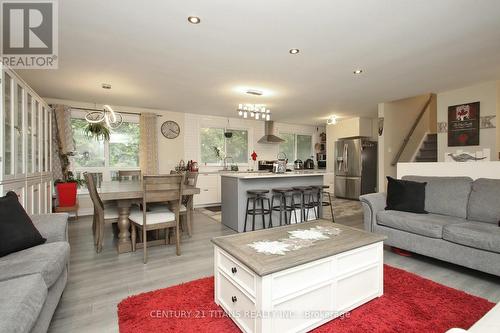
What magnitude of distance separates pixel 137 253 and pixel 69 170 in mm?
3291

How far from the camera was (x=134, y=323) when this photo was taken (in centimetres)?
167

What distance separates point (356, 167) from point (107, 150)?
655 centimetres

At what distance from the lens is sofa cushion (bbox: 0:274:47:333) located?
100cm

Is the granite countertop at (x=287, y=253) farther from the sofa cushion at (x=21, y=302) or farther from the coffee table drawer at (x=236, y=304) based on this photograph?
the sofa cushion at (x=21, y=302)

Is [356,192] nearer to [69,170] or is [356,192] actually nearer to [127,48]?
[127,48]

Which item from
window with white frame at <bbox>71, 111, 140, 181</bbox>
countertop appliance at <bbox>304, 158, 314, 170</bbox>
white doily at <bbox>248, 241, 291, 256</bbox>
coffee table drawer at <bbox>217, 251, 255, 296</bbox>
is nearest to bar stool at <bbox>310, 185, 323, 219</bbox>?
white doily at <bbox>248, 241, 291, 256</bbox>

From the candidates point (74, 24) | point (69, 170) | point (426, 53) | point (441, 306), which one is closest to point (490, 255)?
point (441, 306)

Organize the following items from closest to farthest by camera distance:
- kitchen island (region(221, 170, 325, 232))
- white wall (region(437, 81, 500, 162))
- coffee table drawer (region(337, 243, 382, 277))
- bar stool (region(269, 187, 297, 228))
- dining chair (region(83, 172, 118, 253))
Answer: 1. coffee table drawer (region(337, 243, 382, 277))
2. dining chair (region(83, 172, 118, 253))
3. kitchen island (region(221, 170, 325, 232))
4. bar stool (region(269, 187, 297, 228))
5. white wall (region(437, 81, 500, 162))

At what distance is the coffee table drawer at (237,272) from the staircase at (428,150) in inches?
253

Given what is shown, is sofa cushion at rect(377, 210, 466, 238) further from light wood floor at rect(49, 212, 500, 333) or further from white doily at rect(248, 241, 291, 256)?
white doily at rect(248, 241, 291, 256)

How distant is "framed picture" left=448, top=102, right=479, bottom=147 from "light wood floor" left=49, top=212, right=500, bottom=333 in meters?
3.24

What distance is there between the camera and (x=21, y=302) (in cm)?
113

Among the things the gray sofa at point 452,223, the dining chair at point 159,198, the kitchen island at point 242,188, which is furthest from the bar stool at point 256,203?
the gray sofa at point 452,223

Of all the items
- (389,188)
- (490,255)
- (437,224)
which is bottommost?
(490,255)
